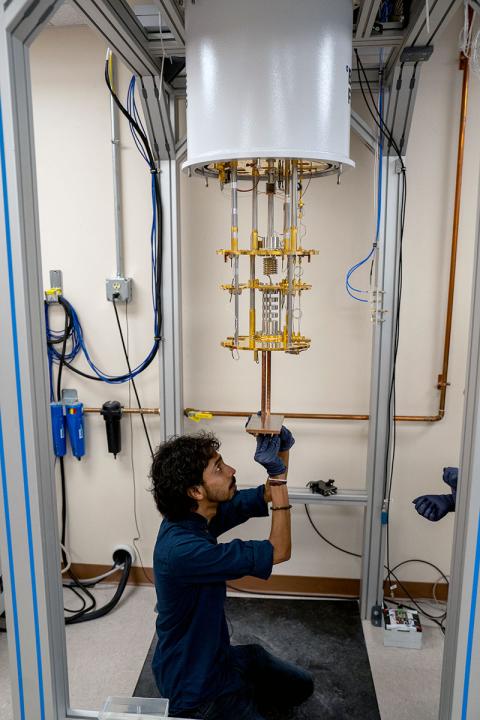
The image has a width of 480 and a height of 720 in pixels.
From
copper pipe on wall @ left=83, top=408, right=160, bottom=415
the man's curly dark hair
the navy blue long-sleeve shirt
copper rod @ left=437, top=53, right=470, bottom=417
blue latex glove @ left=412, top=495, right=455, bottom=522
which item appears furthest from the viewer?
copper pipe on wall @ left=83, top=408, right=160, bottom=415

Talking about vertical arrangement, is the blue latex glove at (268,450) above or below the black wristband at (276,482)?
above

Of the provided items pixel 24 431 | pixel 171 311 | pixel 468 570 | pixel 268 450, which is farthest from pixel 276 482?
pixel 171 311

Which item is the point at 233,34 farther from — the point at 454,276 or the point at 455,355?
the point at 455,355

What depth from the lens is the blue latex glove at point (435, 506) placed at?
2.09 meters

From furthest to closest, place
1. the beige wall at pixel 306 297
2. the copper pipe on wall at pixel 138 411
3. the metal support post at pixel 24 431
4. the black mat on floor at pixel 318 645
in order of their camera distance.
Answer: the copper pipe on wall at pixel 138 411 → the beige wall at pixel 306 297 → the black mat on floor at pixel 318 645 → the metal support post at pixel 24 431

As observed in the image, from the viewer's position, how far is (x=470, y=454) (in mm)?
1087

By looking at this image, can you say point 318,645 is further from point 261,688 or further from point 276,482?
point 276,482

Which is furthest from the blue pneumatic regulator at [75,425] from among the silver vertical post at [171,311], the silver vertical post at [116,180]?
the silver vertical post at [116,180]

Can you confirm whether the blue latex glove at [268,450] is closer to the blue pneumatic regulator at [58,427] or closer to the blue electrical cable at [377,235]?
the blue electrical cable at [377,235]

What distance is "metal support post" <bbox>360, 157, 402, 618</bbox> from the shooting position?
2188 mm

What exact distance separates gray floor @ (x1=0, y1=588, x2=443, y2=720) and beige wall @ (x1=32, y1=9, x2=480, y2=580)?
417 mm

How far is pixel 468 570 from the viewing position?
111 centimetres

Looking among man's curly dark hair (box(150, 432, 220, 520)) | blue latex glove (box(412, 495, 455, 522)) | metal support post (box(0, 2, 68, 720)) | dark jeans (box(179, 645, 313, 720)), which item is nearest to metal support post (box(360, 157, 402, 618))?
blue latex glove (box(412, 495, 455, 522))

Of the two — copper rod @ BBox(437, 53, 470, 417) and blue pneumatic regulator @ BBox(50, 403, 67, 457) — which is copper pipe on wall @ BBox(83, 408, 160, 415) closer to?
blue pneumatic regulator @ BBox(50, 403, 67, 457)
